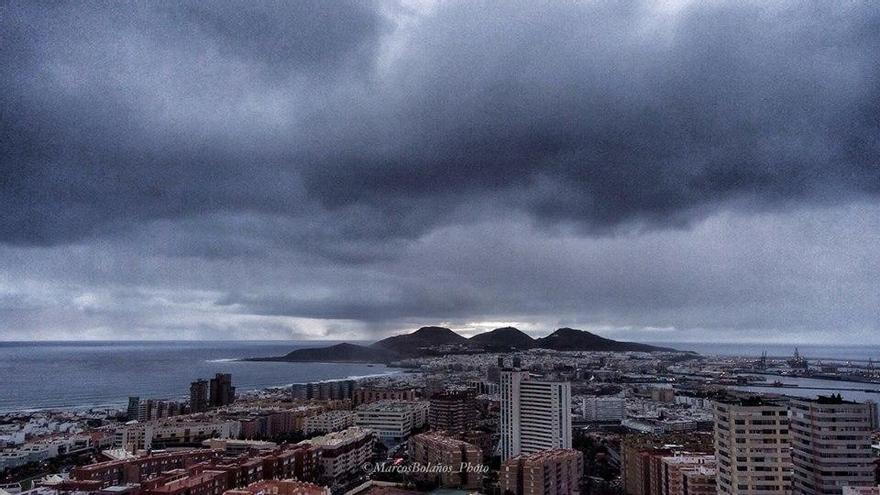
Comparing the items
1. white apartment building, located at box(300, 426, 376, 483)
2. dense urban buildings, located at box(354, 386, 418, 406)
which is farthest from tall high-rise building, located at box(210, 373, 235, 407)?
white apartment building, located at box(300, 426, 376, 483)

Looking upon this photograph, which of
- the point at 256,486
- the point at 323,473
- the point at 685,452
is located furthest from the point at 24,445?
the point at 685,452

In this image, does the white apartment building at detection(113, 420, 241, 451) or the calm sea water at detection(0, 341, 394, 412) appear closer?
the white apartment building at detection(113, 420, 241, 451)

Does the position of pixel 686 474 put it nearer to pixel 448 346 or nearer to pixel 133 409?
pixel 133 409

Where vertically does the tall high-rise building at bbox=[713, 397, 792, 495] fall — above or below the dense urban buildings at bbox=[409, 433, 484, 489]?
above

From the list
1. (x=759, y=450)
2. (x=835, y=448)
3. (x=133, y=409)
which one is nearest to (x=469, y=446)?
(x=759, y=450)

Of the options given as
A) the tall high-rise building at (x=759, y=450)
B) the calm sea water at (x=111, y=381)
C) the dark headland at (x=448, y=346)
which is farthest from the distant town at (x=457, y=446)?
the dark headland at (x=448, y=346)

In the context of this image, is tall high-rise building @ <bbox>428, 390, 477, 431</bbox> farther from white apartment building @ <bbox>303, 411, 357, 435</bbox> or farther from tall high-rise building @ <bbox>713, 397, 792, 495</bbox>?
tall high-rise building @ <bbox>713, 397, 792, 495</bbox>
